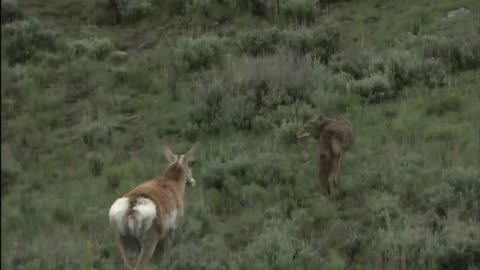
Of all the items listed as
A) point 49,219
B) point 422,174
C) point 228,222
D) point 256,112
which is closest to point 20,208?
point 49,219

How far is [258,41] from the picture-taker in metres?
13.9

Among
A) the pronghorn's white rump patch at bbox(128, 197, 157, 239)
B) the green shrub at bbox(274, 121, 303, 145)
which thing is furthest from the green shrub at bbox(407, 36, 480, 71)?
the pronghorn's white rump patch at bbox(128, 197, 157, 239)

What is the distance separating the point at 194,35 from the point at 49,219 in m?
6.68

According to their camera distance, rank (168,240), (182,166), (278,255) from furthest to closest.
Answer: (182,166) → (168,240) → (278,255)

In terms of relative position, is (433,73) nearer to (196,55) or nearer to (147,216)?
(196,55)

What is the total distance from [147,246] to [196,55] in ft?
21.7

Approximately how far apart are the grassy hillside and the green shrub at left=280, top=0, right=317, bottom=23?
0.03 metres

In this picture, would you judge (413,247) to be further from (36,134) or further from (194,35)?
(194,35)

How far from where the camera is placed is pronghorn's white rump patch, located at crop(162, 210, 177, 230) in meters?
7.60

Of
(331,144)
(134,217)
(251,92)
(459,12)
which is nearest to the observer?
(134,217)

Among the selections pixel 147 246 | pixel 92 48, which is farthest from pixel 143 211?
pixel 92 48

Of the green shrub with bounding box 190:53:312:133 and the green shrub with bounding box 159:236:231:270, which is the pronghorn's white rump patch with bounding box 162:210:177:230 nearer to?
the green shrub with bounding box 159:236:231:270

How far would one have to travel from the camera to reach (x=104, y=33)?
15391mm

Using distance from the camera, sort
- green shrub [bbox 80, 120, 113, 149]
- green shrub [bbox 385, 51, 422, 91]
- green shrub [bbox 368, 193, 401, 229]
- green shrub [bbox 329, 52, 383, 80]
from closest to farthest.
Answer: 1. green shrub [bbox 368, 193, 401, 229]
2. green shrub [bbox 80, 120, 113, 149]
3. green shrub [bbox 385, 51, 422, 91]
4. green shrub [bbox 329, 52, 383, 80]
